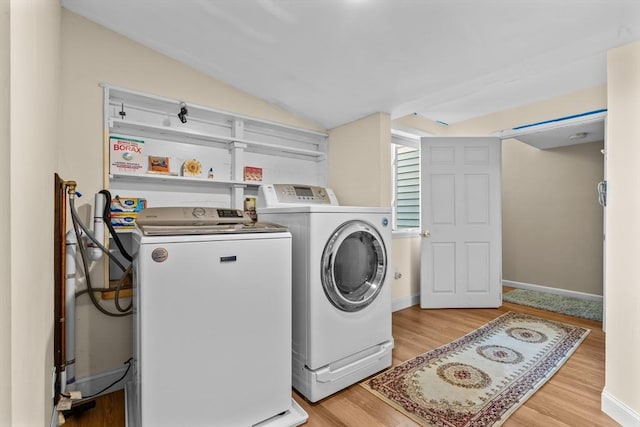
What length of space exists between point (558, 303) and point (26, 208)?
479 cm

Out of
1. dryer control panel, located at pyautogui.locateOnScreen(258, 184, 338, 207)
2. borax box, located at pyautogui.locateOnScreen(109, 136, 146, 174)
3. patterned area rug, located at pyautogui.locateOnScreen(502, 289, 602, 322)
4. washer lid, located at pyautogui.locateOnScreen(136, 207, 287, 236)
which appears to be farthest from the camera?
patterned area rug, located at pyautogui.locateOnScreen(502, 289, 602, 322)

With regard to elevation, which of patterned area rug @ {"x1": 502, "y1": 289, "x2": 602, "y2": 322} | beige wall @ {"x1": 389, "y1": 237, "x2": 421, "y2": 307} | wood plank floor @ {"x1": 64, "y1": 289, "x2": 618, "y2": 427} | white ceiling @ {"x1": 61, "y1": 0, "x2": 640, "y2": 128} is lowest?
wood plank floor @ {"x1": 64, "y1": 289, "x2": 618, "y2": 427}

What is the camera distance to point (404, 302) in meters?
3.54

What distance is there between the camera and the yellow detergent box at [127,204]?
2.10m

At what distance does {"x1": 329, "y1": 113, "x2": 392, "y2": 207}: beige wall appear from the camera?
2832 mm

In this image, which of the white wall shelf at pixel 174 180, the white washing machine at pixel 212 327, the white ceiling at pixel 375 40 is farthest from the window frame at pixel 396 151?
the white washing machine at pixel 212 327

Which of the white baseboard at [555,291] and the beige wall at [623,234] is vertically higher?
the beige wall at [623,234]

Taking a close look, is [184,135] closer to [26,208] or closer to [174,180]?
[174,180]

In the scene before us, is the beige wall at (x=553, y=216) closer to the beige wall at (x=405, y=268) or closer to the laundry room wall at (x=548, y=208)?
the laundry room wall at (x=548, y=208)

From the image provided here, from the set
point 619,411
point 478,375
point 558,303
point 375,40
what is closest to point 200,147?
point 375,40

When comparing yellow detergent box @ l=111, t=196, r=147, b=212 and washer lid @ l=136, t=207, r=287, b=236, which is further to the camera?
yellow detergent box @ l=111, t=196, r=147, b=212

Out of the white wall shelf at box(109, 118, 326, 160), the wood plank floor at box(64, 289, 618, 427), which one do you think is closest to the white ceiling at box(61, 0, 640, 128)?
the white wall shelf at box(109, 118, 326, 160)

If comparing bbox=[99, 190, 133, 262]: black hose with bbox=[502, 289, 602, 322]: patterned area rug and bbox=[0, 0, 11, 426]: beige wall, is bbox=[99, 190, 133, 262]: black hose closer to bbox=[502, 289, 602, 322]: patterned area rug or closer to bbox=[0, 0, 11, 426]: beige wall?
bbox=[0, 0, 11, 426]: beige wall

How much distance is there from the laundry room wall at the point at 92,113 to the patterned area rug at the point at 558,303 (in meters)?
4.20
